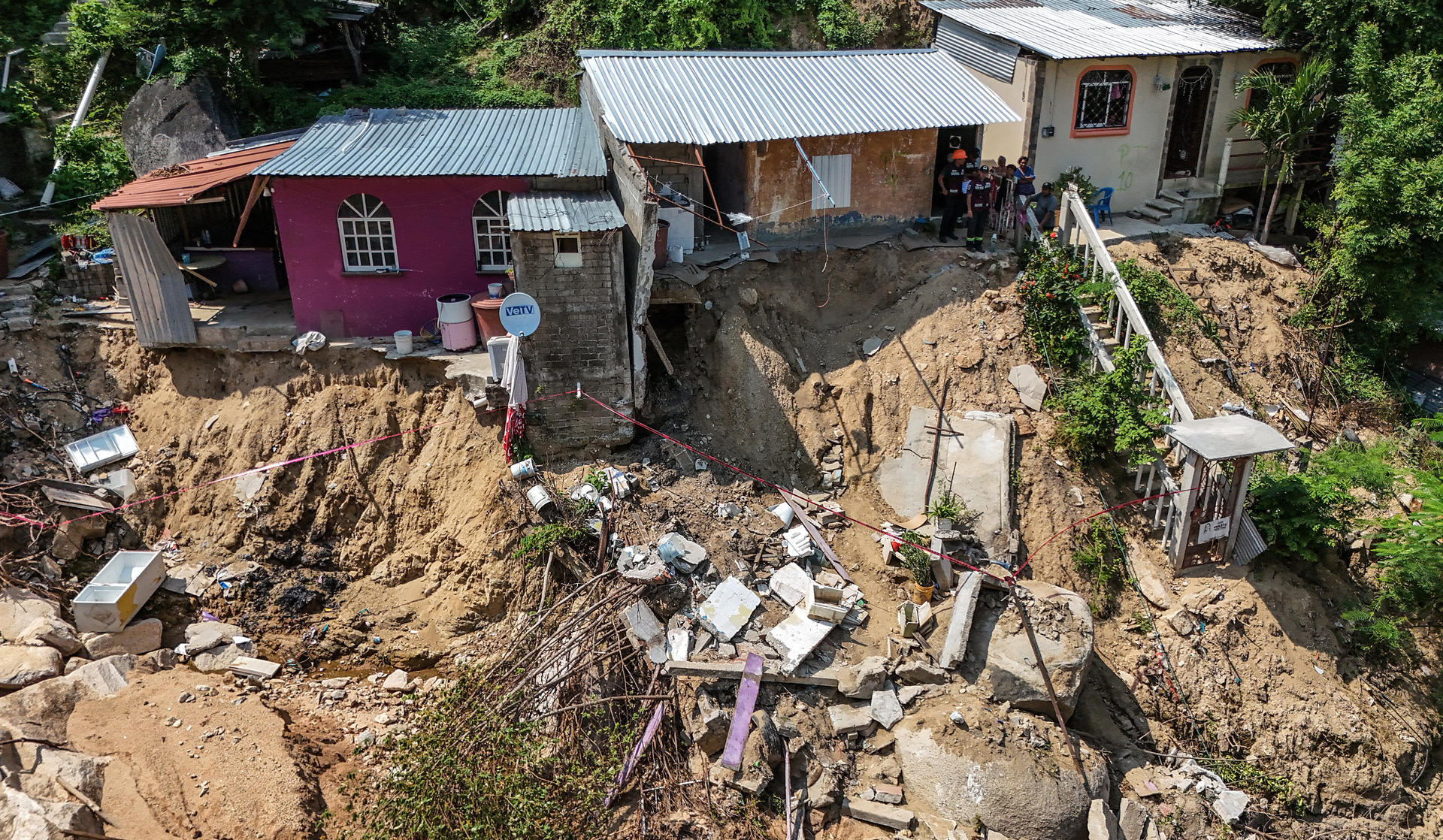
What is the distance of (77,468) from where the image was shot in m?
13.7

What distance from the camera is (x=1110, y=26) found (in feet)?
55.5

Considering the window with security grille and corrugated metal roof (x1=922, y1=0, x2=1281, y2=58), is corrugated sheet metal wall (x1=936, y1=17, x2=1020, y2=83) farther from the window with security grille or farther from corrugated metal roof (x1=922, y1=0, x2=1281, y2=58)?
the window with security grille

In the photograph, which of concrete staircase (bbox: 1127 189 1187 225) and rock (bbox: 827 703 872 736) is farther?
concrete staircase (bbox: 1127 189 1187 225)

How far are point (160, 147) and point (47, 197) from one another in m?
2.49

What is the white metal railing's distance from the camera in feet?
40.4

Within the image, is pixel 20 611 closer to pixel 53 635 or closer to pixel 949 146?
pixel 53 635

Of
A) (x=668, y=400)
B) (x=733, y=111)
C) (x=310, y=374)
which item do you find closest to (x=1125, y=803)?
(x=668, y=400)

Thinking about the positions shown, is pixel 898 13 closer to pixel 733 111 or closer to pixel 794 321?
pixel 733 111

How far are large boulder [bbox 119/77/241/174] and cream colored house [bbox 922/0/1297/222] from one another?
13088 mm

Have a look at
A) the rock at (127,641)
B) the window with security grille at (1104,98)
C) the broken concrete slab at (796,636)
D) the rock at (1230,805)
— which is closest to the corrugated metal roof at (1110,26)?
the window with security grille at (1104,98)

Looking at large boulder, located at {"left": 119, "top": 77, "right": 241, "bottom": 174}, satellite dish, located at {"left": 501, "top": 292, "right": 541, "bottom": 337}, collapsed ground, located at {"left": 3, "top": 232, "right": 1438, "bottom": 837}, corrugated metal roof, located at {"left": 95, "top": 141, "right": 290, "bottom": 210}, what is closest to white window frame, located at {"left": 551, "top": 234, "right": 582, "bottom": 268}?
satellite dish, located at {"left": 501, "top": 292, "right": 541, "bottom": 337}

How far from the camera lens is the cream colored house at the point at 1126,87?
16078 mm

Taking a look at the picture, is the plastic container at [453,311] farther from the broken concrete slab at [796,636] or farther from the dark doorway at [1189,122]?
the dark doorway at [1189,122]

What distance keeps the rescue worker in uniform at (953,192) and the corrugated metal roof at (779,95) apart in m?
0.63
